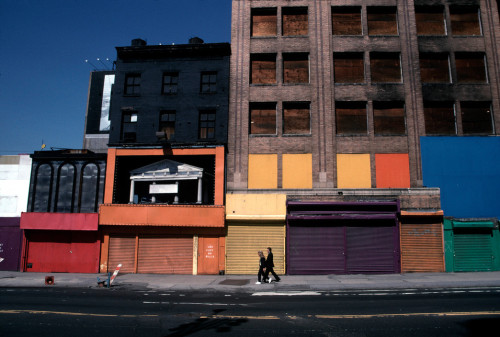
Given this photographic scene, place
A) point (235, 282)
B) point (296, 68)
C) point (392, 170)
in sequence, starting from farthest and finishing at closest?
point (296, 68) → point (392, 170) → point (235, 282)

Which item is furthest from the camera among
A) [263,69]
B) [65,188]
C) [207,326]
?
[263,69]

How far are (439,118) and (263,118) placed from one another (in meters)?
12.2

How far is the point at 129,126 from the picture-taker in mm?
23984

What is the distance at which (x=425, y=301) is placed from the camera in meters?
11.8

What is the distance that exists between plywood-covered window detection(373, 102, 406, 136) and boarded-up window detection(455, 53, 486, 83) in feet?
16.4

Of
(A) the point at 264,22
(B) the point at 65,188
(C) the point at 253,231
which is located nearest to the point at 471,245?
(C) the point at 253,231

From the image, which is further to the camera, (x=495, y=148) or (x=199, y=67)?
(x=199, y=67)

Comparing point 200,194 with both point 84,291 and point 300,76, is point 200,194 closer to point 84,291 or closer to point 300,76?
point 84,291

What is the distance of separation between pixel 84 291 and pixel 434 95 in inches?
962

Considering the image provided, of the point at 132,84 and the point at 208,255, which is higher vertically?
the point at 132,84

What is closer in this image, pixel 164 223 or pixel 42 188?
pixel 164 223

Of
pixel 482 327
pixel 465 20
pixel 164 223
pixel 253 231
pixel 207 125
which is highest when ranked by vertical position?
pixel 465 20

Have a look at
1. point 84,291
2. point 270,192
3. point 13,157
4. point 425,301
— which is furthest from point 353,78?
point 13,157

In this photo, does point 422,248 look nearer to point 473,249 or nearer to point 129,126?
point 473,249
